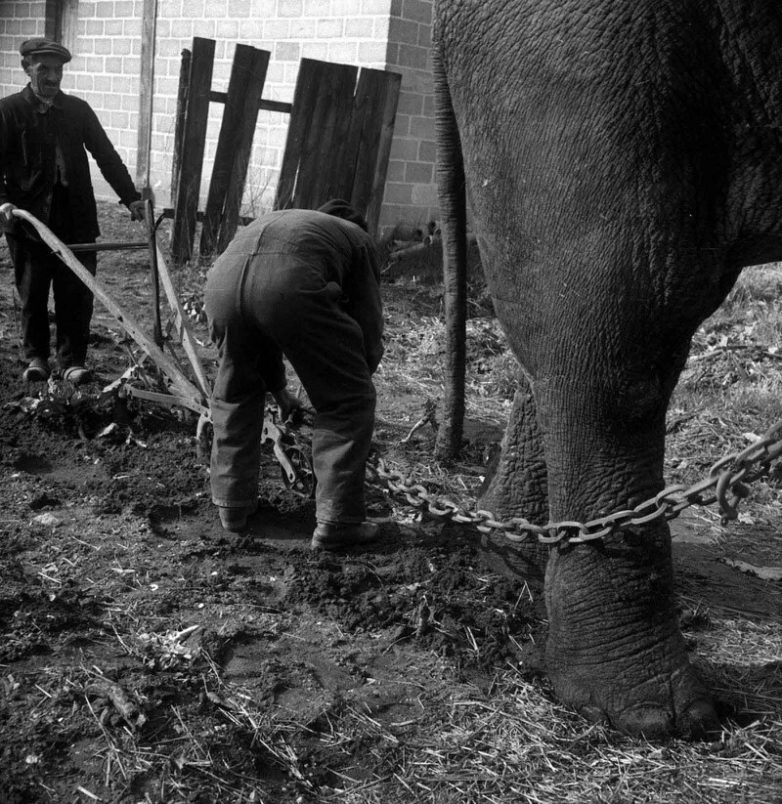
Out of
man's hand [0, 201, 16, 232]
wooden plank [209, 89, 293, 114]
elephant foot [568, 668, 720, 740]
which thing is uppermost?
wooden plank [209, 89, 293, 114]

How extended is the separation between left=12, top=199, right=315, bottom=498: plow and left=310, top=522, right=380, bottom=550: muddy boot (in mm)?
413

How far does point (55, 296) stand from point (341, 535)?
3.14 m

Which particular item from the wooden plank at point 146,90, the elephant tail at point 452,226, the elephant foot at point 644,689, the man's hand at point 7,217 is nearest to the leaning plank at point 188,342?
the man's hand at point 7,217

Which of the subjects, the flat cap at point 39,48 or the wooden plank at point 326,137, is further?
the wooden plank at point 326,137

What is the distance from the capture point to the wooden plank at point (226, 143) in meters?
9.18

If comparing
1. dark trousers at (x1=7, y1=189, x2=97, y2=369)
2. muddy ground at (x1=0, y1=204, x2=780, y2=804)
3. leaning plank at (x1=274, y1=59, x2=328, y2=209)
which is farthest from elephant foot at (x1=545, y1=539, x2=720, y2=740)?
leaning plank at (x1=274, y1=59, x2=328, y2=209)

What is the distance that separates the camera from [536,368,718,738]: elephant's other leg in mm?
2963

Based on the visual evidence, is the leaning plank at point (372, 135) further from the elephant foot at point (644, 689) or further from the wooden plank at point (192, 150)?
the elephant foot at point (644, 689)

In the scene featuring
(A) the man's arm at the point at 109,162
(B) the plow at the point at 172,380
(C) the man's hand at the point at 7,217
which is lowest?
(B) the plow at the point at 172,380

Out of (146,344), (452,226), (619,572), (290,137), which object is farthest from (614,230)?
(290,137)

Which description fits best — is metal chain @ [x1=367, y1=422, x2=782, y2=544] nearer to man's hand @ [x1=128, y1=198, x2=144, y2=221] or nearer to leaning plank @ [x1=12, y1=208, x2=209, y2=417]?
leaning plank @ [x1=12, y1=208, x2=209, y2=417]

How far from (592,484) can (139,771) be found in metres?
1.53

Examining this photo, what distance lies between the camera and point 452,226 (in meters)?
3.81

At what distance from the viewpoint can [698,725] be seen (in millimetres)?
2979
